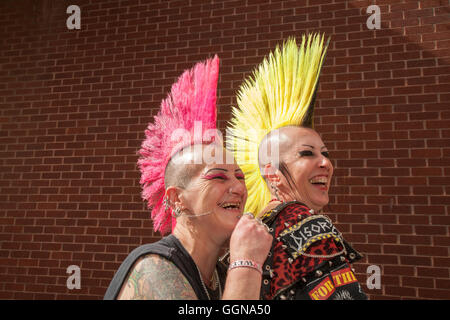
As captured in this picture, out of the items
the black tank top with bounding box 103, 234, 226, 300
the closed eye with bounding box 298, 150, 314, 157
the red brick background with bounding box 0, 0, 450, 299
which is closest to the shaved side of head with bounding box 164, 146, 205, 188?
the black tank top with bounding box 103, 234, 226, 300

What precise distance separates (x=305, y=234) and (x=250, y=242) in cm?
24

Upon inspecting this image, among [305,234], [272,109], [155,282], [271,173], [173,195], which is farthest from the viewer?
[272,109]

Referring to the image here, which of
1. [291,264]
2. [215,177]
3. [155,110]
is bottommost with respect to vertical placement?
[291,264]

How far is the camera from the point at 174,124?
1.67m

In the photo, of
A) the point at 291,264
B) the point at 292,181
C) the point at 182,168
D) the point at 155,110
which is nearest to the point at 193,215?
the point at 182,168

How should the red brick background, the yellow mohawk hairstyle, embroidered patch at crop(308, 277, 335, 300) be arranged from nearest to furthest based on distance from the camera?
embroidered patch at crop(308, 277, 335, 300) → the yellow mohawk hairstyle → the red brick background

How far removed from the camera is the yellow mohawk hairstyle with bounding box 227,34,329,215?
1887 mm

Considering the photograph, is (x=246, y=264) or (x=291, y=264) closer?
(x=246, y=264)

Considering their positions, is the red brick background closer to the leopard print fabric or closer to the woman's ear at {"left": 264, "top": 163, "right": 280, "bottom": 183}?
the woman's ear at {"left": 264, "top": 163, "right": 280, "bottom": 183}

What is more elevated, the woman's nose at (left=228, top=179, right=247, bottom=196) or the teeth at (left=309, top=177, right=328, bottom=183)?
the teeth at (left=309, top=177, right=328, bottom=183)

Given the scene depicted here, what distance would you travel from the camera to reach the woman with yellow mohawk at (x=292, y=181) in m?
1.37

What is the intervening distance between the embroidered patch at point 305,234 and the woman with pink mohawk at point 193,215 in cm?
11

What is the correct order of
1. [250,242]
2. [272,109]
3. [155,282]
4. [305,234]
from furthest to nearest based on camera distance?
[272,109]
[305,234]
[250,242]
[155,282]

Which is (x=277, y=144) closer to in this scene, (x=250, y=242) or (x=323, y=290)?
(x=250, y=242)
